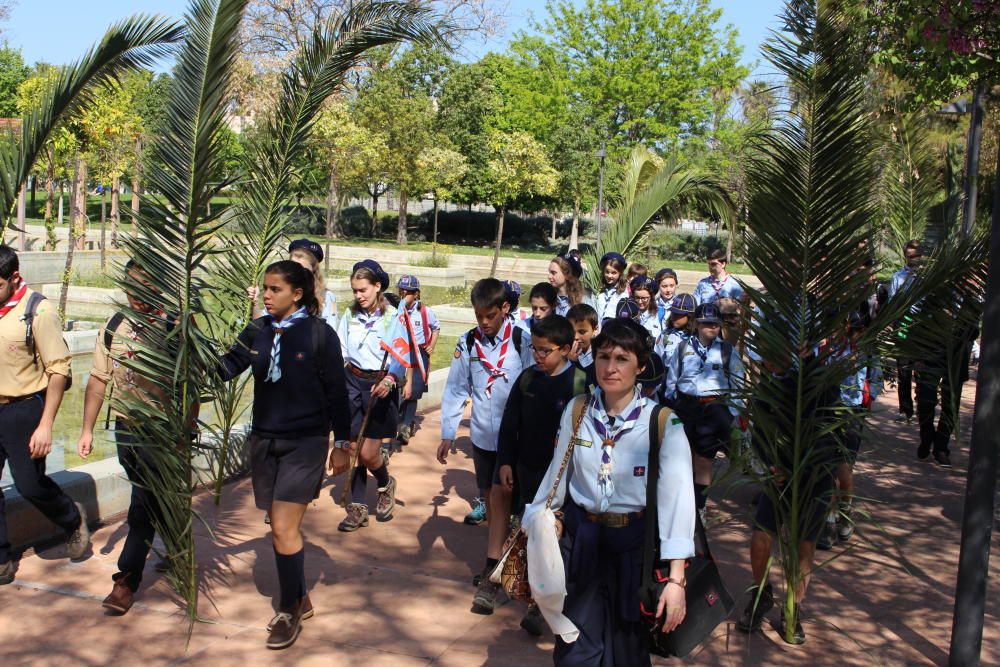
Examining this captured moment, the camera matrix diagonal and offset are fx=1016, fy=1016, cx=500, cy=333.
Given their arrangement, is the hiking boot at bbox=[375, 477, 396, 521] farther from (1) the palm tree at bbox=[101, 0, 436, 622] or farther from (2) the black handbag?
(2) the black handbag

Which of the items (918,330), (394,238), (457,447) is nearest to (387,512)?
(457,447)

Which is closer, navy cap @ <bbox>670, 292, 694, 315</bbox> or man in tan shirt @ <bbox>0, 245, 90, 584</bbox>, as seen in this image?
man in tan shirt @ <bbox>0, 245, 90, 584</bbox>

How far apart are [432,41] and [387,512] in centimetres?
328

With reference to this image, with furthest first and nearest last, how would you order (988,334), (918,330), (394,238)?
(394,238), (918,330), (988,334)

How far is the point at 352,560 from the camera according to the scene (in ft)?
20.8

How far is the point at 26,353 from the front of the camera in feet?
18.1

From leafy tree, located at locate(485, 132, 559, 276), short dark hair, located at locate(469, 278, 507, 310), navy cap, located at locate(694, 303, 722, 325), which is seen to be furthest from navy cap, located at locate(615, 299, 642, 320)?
leafy tree, located at locate(485, 132, 559, 276)

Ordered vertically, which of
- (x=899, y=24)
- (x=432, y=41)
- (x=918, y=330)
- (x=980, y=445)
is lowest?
(x=980, y=445)

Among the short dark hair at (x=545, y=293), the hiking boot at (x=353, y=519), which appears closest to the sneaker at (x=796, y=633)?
the short dark hair at (x=545, y=293)

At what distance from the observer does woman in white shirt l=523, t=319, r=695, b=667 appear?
356cm

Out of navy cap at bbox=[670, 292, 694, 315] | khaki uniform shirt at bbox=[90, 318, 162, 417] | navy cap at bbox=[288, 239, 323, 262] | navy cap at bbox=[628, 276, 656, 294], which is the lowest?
khaki uniform shirt at bbox=[90, 318, 162, 417]

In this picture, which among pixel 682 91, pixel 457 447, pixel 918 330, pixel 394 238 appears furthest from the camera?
pixel 394 238

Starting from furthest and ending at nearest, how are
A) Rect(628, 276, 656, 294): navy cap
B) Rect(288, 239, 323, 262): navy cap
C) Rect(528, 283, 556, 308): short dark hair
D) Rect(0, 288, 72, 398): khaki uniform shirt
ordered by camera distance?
1. Rect(628, 276, 656, 294): navy cap
2. Rect(288, 239, 323, 262): navy cap
3. Rect(528, 283, 556, 308): short dark hair
4. Rect(0, 288, 72, 398): khaki uniform shirt

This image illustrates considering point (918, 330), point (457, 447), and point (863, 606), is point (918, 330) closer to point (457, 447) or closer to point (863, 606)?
point (863, 606)
